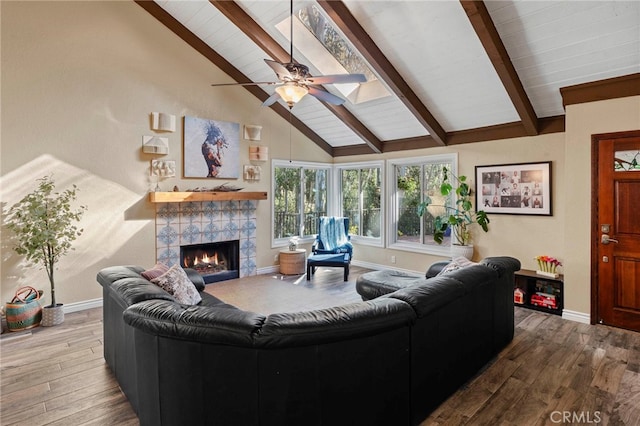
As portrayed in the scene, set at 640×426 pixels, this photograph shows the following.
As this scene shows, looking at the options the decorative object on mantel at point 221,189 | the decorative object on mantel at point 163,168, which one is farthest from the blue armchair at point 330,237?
the decorative object on mantel at point 163,168

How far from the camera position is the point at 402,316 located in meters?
1.97

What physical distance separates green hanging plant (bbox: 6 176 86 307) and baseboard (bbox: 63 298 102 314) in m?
0.31

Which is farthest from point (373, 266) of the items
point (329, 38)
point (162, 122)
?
point (162, 122)

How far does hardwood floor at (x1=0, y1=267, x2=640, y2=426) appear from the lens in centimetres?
228

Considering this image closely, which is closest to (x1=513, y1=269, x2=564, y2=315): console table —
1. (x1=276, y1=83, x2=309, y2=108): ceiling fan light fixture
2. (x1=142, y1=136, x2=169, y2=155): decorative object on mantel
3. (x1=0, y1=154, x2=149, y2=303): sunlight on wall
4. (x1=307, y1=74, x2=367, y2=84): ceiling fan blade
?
(x1=307, y1=74, x2=367, y2=84): ceiling fan blade

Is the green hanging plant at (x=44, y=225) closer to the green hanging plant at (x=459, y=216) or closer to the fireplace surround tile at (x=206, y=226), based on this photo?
the fireplace surround tile at (x=206, y=226)

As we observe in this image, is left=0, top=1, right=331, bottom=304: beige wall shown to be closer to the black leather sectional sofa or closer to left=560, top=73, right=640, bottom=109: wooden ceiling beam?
the black leather sectional sofa

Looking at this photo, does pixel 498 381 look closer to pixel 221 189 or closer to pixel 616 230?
pixel 616 230

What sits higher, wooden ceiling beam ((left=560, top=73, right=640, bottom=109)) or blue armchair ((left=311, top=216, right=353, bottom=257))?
wooden ceiling beam ((left=560, top=73, right=640, bottom=109))

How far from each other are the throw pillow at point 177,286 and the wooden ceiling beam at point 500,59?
138 inches

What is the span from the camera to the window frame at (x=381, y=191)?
669 cm

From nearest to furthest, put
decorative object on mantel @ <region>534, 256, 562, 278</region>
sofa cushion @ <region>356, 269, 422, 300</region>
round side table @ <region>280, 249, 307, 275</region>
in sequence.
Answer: sofa cushion @ <region>356, 269, 422, 300</region>
decorative object on mantel @ <region>534, 256, 562, 278</region>
round side table @ <region>280, 249, 307, 275</region>

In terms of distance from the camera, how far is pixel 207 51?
5.39 meters

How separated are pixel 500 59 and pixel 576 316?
3033 millimetres
